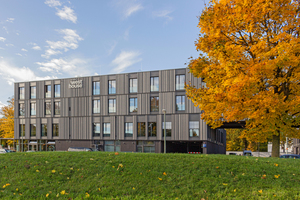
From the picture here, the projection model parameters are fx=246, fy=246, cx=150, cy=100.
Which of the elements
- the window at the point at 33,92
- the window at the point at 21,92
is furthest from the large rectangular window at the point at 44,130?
the window at the point at 21,92

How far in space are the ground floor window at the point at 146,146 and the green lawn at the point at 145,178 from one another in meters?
26.9

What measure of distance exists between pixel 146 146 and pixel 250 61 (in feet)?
90.9

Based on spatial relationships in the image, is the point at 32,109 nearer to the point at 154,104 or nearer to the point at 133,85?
the point at 133,85

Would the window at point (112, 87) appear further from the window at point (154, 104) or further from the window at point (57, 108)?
the window at point (57, 108)

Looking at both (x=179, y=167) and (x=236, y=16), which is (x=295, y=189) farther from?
(x=236, y=16)

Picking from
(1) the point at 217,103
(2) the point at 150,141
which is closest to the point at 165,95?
(2) the point at 150,141

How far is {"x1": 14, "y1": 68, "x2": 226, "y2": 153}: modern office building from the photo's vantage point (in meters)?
36.3

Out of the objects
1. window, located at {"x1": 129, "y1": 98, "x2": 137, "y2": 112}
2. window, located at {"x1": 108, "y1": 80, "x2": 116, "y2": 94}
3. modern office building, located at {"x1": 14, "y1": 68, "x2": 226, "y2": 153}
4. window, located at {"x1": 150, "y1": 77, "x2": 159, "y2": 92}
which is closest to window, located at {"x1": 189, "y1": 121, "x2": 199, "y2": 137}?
modern office building, located at {"x1": 14, "y1": 68, "x2": 226, "y2": 153}

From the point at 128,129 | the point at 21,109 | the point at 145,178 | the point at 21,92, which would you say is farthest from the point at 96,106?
the point at 145,178

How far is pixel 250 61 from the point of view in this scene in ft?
39.3

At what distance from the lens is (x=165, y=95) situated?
37.0 m

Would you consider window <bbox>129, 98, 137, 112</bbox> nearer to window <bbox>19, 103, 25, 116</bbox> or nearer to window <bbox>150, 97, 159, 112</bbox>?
window <bbox>150, 97, 159, 112</bbox>

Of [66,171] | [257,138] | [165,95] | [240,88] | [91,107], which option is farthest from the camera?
[91,107]

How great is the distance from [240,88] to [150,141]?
90.2ft
